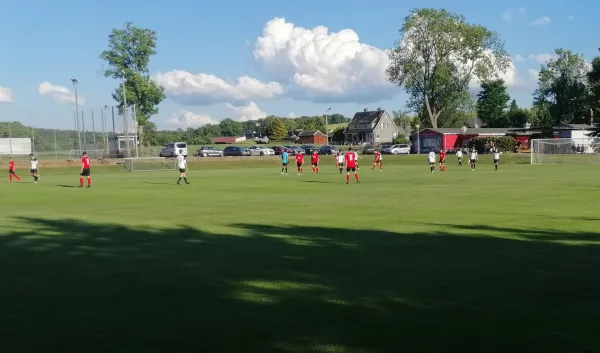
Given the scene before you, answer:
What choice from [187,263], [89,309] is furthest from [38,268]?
[89,309]

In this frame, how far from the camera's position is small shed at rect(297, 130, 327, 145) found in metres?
152

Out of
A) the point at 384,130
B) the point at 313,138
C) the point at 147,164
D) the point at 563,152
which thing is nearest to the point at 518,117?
the point at 384,130

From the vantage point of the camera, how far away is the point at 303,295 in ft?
23.7

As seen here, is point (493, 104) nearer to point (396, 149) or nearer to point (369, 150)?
point (396, 149)

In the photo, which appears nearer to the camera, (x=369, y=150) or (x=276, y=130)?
(x=369, y=150)

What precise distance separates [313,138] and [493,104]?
45628mm

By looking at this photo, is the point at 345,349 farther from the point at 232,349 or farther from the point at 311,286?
the point at 311,286

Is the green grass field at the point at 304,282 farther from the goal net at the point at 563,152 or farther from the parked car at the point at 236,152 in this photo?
the parked car at the point at 236,152

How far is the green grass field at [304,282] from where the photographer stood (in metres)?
5.63

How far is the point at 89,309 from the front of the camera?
22.1 ft

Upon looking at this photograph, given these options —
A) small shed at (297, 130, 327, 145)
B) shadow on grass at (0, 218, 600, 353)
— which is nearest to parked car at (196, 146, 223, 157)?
shadow on grass at (0, 218, 600, 353)

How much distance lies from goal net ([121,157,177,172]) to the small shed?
91363mm

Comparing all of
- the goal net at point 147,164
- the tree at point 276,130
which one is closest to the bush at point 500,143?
the goal net at point 147,164

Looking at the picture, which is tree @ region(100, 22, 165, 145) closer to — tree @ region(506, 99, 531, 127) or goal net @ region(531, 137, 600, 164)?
goal net @ region(531, 137, 600, 164)
